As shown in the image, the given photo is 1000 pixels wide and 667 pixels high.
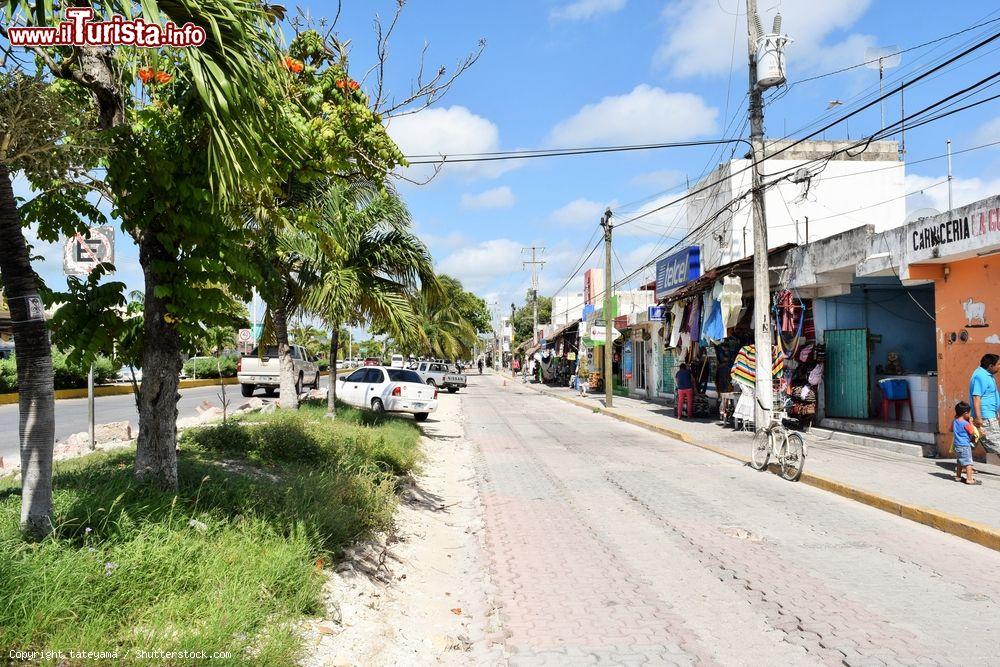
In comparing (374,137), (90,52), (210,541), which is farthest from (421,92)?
(210,541)

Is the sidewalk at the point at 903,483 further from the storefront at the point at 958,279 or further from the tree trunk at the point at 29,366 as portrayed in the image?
the tree trunk at the point at 29,366

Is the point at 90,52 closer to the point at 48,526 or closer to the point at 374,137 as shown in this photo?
the point at 374,137

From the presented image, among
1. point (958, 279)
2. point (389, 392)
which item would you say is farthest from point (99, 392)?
point (958, 279)

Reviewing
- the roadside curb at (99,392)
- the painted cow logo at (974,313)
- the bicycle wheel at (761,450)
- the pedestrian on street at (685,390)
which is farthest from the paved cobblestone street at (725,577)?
the roadside curb at (99,392)

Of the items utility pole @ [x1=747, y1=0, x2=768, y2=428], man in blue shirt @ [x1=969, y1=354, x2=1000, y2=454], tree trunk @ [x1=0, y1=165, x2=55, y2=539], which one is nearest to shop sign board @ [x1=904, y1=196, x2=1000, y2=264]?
man in blue shirt @ [x1=969, y1=354, x2=1000, y2=454]

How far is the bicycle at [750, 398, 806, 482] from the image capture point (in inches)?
416

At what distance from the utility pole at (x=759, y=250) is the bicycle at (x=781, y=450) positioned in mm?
1899

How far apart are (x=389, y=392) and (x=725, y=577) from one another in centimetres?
1573

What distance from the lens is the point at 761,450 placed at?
11.9 m

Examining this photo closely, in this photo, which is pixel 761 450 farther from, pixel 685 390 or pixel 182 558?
pixel 182 558

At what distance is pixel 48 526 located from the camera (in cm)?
431

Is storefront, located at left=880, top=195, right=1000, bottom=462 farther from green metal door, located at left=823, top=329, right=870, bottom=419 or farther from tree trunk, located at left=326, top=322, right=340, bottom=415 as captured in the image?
tree trunk, located at left=326, top=322, right=340, bottom=415

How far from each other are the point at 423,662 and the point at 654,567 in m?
2.56

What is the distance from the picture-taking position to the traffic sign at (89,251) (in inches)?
264
